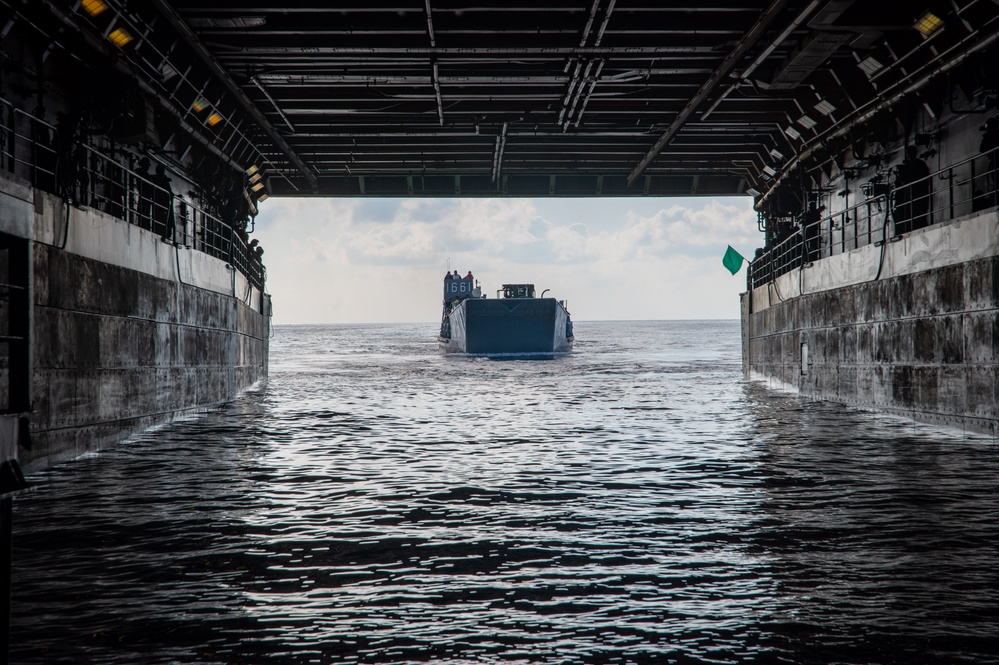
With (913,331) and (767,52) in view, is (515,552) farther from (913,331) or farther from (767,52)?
(767,52)

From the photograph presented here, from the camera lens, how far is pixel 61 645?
460cm

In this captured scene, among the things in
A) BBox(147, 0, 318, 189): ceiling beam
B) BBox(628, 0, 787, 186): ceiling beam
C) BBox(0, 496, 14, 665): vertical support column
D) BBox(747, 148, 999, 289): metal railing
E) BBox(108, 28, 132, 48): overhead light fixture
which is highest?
BBox(147, 0, 318, 189): ceiling beam

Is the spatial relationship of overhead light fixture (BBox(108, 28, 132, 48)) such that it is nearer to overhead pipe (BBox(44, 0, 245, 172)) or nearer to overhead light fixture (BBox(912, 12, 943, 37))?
overhead pipe (BBox(44, 0, 245, 172))

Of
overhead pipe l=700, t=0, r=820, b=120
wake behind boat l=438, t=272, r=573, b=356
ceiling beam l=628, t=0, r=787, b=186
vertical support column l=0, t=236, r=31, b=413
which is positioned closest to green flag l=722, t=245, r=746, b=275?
ceiling beam l=628, t=0, r=787, b=186

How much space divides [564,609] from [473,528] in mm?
2366

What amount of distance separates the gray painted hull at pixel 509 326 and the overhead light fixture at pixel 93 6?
43494 millimetres

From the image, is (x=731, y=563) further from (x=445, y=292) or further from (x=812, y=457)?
(x=445, y=292)

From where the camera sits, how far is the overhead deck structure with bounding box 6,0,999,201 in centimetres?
1642

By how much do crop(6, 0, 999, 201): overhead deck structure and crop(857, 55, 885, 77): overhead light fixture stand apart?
49mm

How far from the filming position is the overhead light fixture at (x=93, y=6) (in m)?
14.9

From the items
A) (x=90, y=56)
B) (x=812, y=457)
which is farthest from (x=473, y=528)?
(x=90, y=56)

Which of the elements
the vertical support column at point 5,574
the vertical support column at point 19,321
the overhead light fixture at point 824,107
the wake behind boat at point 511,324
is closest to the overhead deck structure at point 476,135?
the vertical support column at point 19,321

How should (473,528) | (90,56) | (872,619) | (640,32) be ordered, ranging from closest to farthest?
(872,619)
(473,528)
(90,56)
(640,32)

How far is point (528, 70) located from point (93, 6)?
378 inches
